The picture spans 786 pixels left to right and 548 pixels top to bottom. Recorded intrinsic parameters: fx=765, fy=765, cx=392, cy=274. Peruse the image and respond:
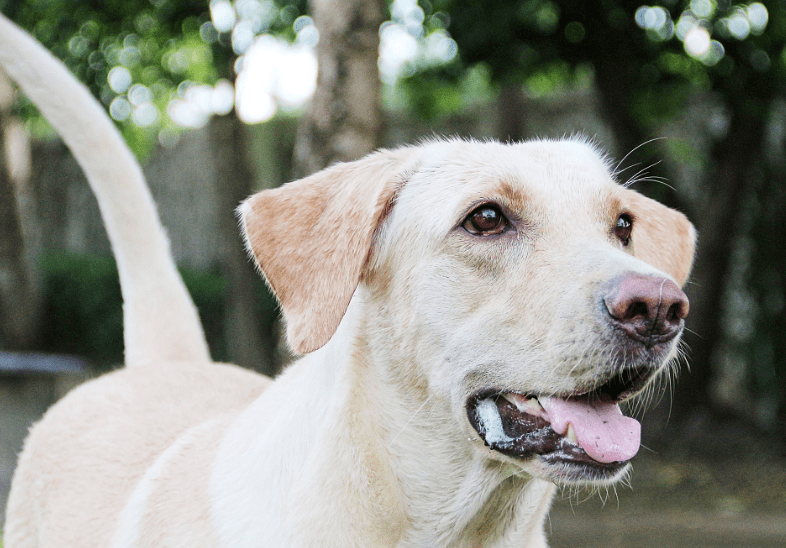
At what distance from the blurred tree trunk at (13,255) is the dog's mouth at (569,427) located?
7690 millimetres

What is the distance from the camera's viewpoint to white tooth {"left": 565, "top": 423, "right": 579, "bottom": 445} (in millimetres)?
1896

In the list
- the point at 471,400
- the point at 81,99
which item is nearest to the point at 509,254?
the point at 471,400

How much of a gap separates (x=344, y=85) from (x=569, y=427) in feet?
10.2

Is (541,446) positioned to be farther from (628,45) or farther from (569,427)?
(628,45)

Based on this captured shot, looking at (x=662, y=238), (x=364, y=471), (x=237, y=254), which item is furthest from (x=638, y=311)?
(x=237, y=254)

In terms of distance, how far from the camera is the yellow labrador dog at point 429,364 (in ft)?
6.23

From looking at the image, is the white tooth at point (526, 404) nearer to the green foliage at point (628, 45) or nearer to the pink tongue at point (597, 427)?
the pink tongue at point (597, 427)

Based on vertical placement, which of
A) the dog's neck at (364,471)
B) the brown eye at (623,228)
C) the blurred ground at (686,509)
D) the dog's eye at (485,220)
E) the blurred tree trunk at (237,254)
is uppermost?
the dog's eye at (485,220)

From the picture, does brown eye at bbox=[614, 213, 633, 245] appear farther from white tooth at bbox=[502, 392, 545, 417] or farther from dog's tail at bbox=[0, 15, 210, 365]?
dog's tail at bbox=[0, 15, 210, 365]

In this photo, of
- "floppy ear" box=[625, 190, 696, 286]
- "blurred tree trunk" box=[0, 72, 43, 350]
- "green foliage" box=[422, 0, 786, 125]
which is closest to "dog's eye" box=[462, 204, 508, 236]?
"floppy ear" box=[625, 190, 696, 286]

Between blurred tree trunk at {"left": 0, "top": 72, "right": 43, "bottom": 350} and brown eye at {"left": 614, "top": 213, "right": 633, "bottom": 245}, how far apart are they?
7.61 m

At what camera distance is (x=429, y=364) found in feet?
6.95

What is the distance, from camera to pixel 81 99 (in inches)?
119

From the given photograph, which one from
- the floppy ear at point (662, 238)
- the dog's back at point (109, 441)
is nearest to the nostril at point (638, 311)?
the floppy ear at point (662, 238)
